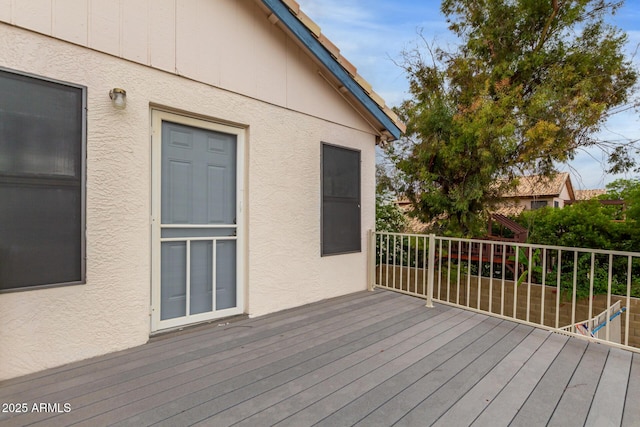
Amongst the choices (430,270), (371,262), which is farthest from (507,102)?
(371,262)

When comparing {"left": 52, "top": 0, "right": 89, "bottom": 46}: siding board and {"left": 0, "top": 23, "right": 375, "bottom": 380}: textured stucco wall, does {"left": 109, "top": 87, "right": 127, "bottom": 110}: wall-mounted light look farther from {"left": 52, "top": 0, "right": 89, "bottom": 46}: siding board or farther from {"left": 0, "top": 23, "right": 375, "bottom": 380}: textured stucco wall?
{"left": 52, "top": 0, "right": 89, "bottom": 46}: siding board

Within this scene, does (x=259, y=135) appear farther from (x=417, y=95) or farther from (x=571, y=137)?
(x=571, y=137)

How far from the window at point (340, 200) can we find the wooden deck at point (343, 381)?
1.38 metres

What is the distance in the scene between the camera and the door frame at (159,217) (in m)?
2.84

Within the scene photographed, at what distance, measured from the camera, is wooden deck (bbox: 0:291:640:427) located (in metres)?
1.82

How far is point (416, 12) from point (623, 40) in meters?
3.91

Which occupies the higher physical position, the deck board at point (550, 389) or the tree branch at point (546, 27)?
the tree branch at point (546, 27)

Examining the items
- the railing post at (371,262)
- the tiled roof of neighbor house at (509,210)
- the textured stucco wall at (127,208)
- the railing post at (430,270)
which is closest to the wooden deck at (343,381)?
the textured stucco wall at (127,208)

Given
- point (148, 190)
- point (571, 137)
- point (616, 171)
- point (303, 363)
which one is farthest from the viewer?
point (616, 171)

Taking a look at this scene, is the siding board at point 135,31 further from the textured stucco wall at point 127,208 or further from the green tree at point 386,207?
the green tree at point 386,207

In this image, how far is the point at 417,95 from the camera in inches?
268

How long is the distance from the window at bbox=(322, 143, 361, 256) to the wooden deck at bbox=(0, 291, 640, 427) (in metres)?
1.38

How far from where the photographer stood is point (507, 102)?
5.59m

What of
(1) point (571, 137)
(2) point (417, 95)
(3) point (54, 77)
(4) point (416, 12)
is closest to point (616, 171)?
(1) point (571, 137)
